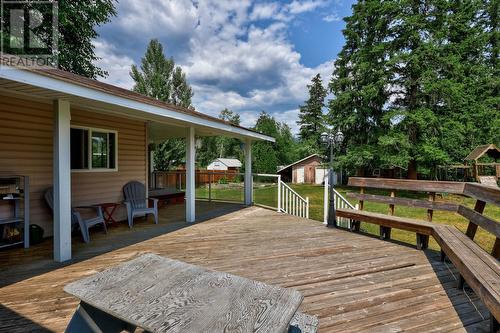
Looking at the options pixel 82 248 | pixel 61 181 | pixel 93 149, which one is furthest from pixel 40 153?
pixel 82 248

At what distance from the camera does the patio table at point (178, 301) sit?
1.04 m

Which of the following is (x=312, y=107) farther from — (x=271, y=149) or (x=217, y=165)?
(x=217, y=165)

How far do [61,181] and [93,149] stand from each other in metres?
2.29

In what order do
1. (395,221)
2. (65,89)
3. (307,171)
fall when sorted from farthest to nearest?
(307,171) → (395,221) → (65,89)

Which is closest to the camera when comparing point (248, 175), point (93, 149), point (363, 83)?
point (93, 149)

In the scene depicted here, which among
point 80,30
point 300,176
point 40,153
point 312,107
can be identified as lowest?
point 300,176

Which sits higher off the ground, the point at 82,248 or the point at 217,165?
the point at 217,165

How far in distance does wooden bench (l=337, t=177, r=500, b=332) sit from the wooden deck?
30 centimetres

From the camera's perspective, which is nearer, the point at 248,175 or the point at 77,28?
the point at 248,175

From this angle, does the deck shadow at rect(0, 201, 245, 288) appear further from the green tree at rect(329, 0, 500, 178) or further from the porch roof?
the green tree at rect(329, 0, 500, 178)

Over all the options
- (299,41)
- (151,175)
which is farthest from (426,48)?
(151,175)

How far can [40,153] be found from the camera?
458 centimetres

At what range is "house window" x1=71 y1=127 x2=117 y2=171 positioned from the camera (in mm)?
5215

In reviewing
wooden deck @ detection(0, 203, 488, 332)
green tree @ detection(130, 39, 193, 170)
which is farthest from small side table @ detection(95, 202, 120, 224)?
green tree @ detection(130, 39, 193, 170)
